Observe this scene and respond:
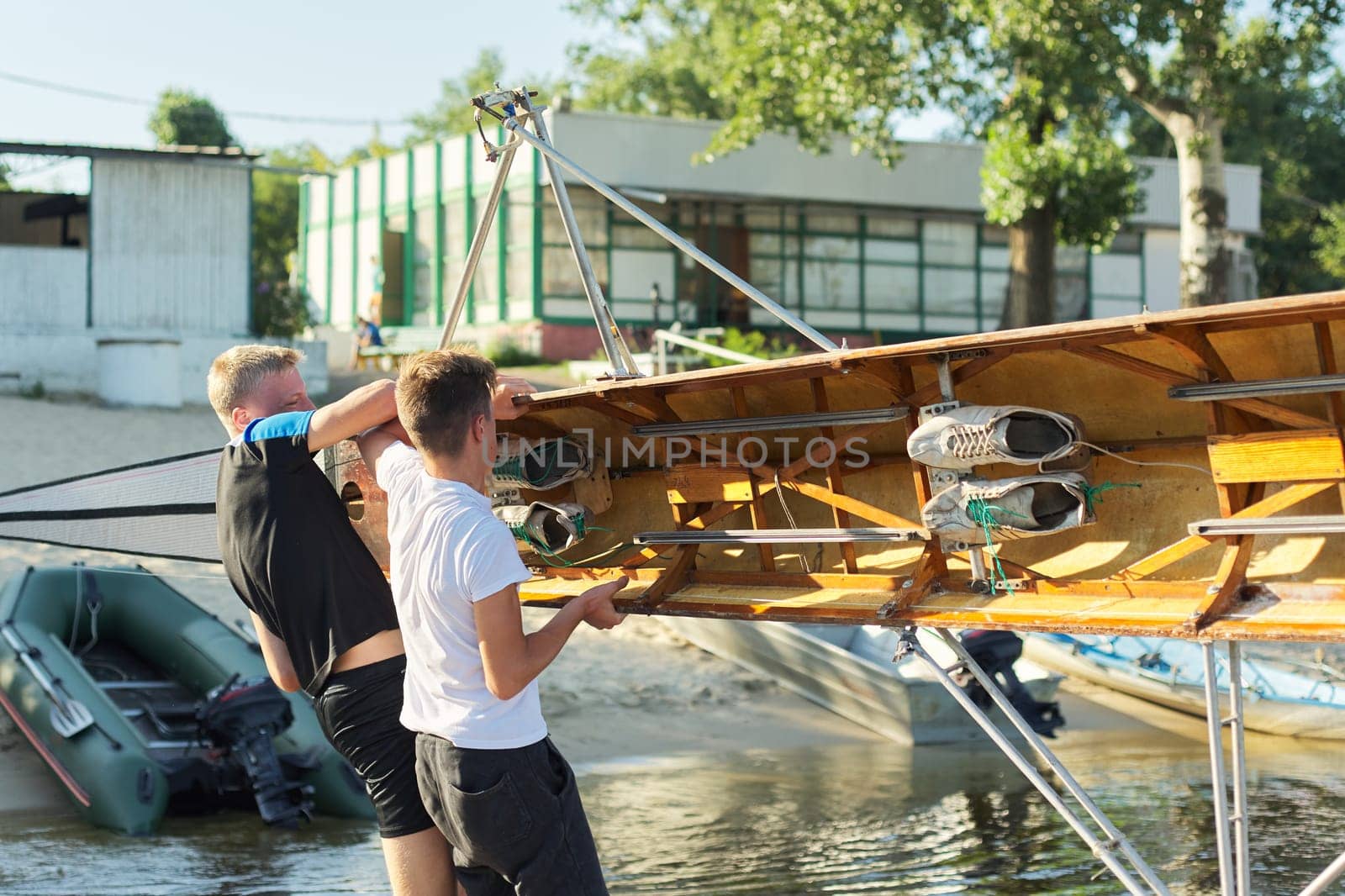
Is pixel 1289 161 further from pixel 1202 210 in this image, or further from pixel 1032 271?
pixel 1202 210

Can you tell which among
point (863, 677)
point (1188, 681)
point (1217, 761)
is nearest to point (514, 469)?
point (1217, 761)

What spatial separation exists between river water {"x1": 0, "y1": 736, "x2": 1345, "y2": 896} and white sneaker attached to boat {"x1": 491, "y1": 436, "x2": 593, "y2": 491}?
297cm

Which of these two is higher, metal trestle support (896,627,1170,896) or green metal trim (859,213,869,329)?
green metal trim (859,213,869,329)

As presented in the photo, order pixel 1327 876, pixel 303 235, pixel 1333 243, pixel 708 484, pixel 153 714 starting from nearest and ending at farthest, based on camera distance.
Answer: pixel 1327 876
pixel 708 484
pixel 153 714
pixel 303 235
pixel 1333 243

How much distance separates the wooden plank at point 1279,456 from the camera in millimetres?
4266

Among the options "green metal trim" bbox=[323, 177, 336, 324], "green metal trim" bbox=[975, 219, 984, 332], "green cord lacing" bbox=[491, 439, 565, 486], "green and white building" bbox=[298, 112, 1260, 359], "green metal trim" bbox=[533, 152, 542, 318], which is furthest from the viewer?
"green metal trim" bbox=[323, 177, 336, 324]

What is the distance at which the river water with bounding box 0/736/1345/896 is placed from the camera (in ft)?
26.3

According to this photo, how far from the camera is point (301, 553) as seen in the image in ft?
12.4

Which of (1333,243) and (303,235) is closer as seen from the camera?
(303,235)

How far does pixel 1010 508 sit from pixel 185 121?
39533 mm

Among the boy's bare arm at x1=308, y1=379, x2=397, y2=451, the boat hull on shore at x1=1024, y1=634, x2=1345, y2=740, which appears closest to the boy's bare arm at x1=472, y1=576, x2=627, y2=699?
Answer: the boy's bare arm at x1=308, y1=379, x2=397, y2=451

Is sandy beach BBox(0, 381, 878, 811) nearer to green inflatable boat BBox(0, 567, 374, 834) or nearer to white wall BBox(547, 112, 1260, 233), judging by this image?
green inflatable boat BBox(0, 567, 374, 834)

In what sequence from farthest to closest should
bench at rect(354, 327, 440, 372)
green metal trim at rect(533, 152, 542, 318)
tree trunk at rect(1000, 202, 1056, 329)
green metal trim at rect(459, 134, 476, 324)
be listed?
green metal trim at rect(459, 134, 476, 324) → green metal trim at rect(533, 152, 542, 318) → bench at rect(354, 327, 440, 372) → tree trunk at rect(1000, 202, 1056, 329)

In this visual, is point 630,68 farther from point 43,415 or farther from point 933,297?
point 43,415
